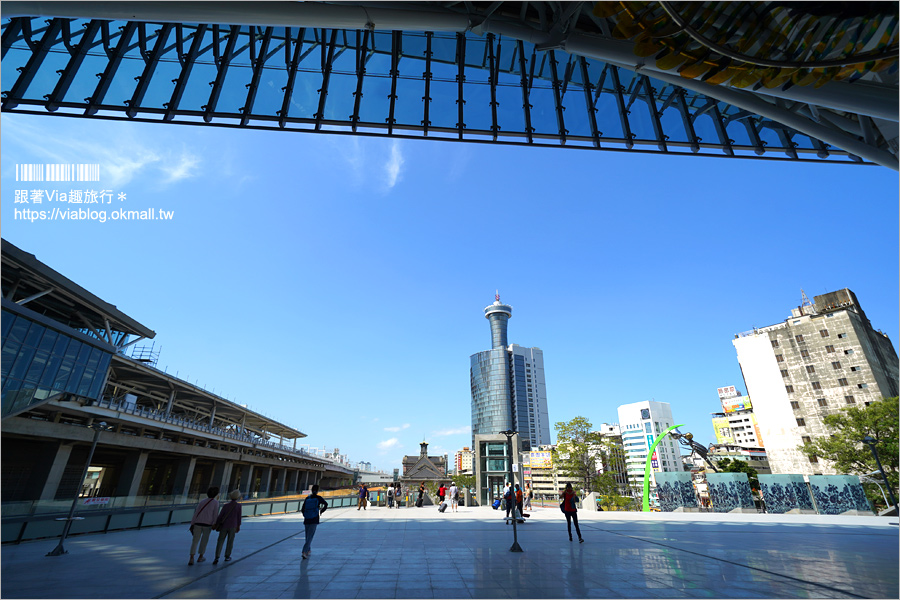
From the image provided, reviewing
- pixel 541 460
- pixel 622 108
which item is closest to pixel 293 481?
pixel 541 460

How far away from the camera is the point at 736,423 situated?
15488cm

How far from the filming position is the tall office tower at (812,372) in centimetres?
6856

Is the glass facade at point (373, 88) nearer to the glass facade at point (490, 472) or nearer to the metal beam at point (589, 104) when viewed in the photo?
the metal beam at point (589, 104)

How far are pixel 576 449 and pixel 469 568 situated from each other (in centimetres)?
3838

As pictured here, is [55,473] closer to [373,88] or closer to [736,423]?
[373,88]

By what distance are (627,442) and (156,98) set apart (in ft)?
710

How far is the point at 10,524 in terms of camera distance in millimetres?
12211

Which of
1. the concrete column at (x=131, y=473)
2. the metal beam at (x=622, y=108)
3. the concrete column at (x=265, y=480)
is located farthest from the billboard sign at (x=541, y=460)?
the metal beam at (x=622, y=108)

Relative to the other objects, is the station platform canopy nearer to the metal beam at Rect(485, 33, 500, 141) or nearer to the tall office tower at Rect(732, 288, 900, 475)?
the metal beam at Rect(485, 33, 500, 141)

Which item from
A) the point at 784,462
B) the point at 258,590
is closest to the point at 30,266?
the point at 258,590

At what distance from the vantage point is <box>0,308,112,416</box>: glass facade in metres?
30.3

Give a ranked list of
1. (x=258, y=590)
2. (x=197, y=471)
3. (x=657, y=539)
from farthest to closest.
→ 1. (x=197, y=471)
2. (x=657, y=539)
3. (x=258, y=590)

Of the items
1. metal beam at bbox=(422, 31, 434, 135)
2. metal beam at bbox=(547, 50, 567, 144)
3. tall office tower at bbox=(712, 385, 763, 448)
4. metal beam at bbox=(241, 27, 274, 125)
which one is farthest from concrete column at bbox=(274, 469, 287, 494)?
tall office tower at bbox=(712, 385, 763, 448)

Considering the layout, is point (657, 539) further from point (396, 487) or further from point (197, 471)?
point (197, 471)
